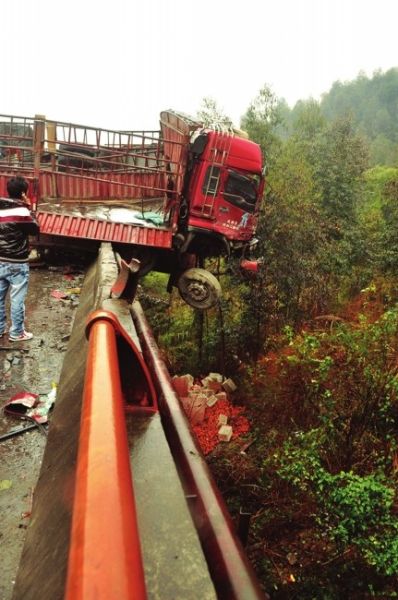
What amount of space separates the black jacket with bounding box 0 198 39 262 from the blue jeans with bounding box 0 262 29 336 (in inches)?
3.4

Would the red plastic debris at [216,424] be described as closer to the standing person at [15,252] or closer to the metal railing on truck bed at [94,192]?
the metal railing on truck bed at [94,192]

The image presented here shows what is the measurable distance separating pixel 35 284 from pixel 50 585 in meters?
5.64

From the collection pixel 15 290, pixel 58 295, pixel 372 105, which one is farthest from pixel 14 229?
pixel 372 105

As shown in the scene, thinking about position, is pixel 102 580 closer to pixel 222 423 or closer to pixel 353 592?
pixel 353 592

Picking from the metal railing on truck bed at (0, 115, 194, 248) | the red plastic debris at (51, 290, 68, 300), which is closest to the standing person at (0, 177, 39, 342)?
the red plastic debris at (51, 290, 68, 300)

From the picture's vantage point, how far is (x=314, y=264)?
38.5ft

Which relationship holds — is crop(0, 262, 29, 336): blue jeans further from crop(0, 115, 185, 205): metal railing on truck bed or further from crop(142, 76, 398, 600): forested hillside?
crop(142, 76, 398, 600): forested hillside

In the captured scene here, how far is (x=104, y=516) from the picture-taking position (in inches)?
24.8

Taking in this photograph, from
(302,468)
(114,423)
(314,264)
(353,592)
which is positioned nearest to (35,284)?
(302,468)

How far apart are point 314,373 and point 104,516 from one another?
647cm

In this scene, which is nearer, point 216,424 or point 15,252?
point 15,252

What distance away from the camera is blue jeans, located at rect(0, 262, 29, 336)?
438 cm

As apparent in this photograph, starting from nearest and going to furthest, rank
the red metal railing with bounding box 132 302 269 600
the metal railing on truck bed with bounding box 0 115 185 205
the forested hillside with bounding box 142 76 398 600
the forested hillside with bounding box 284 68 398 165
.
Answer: the red metal railing with bounding box 132 302 269 600, the forested hillside with bounding box 142 76 398 600, the metal railing on truck bed with bounding box 0 115 185 205, the forested hillside with bounding box 284 68 398 165

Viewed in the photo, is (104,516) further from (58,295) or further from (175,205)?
(175,205)
